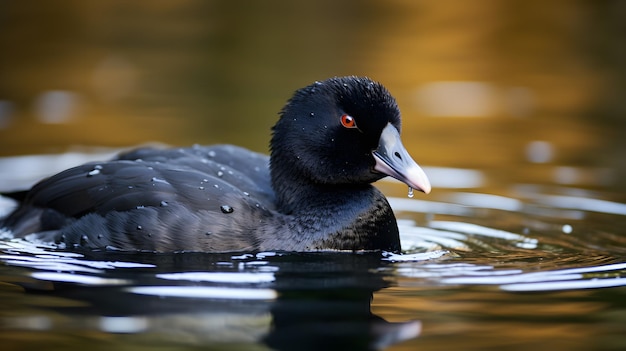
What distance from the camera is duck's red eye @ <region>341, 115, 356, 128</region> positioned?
729 centimetres

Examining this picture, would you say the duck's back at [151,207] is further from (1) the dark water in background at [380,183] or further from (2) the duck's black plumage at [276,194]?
(1) the dark water in background at [380,183]

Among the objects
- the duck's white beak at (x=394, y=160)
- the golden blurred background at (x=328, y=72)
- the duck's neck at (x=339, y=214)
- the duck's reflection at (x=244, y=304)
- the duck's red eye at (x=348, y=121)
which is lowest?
the duck's reflection at (x=244, y=304)

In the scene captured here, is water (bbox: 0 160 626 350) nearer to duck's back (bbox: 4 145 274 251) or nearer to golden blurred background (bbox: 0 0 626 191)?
duck's back (bbox: 4 145 274 251)

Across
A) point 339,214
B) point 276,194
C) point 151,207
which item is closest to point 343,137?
point 339,214

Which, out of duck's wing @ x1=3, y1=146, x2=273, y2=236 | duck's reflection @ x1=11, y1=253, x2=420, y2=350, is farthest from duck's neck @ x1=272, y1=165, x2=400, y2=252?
duck's reflection @ x1=11, y1=253, x2=420, y2=350

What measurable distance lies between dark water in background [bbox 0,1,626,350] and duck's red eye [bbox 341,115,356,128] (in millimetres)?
935

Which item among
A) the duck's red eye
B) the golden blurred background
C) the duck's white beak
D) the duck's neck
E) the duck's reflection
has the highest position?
the golden blurred background

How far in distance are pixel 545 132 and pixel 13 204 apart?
6.56 metres

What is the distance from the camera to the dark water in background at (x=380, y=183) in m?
5.41

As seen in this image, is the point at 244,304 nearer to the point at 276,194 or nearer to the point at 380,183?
the point at 276,194

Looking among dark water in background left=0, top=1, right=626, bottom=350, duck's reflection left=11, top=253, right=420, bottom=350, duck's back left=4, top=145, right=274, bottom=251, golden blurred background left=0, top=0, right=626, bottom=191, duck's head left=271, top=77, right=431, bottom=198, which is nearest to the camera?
duck's reflection left=11, top=253, right=420, bottom=350


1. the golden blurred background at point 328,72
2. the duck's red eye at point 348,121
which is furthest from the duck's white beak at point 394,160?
the golden blurred background at point 328,72

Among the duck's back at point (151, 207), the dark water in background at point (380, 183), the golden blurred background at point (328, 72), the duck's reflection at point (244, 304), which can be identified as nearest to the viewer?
the duck's reflection at point (244, 304)

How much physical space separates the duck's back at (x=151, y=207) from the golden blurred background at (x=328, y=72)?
3.59m
